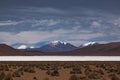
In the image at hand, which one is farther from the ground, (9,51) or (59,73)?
(9,51)

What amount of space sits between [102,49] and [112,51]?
15.2 metres

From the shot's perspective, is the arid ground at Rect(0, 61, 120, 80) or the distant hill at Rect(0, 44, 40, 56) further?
the distant hill at Rect(0, 44, 40, 56)

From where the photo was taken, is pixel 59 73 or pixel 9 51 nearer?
pixel 59 73

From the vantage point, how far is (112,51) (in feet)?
500

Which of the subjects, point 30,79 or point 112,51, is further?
point 112,51

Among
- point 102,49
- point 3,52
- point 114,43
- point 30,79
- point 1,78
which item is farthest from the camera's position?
point 114,43

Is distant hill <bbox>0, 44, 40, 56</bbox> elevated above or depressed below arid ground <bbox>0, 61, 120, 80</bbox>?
above

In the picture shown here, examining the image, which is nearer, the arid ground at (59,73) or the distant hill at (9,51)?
the arid ground at (59,73)

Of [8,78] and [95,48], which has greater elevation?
[95,48]

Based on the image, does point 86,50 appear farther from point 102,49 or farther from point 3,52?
point 3,52

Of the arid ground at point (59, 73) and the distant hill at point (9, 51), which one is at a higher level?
the distant hill at point (9, 51)

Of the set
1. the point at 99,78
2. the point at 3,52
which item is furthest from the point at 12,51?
the point at 99,78

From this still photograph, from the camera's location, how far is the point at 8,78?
2586 cm

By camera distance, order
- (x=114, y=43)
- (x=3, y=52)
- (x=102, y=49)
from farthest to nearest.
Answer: (x=114, y=43), (x=102, y=49), (x=3, y=52)
